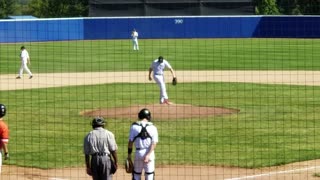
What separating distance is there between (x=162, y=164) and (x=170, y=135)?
10.5ft

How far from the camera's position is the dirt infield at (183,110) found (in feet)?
46.2

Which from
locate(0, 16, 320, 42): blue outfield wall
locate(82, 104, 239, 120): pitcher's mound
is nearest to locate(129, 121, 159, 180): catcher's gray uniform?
locate(82, 104, 239, 120): pitcher's mound

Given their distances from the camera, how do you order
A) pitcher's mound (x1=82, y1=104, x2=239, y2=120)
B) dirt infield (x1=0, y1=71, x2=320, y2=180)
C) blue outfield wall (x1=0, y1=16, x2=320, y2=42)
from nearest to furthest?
dirt infield (x1=0, y1=71, x2=320, y2=180) → pitcher's mound (x1=82, y1=104, x2=239, y2=120) → blue outfield wall (x1=0, y1=16, x2=320, y2=42)

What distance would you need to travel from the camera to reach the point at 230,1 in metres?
60.6

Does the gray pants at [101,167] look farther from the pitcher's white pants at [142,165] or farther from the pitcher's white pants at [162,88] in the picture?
the pitcher's white pants at [162,88]

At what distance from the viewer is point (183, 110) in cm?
2161

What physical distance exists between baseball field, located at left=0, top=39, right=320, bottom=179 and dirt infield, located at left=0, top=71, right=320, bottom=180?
0.15ft

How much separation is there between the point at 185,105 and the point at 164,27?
114 ft

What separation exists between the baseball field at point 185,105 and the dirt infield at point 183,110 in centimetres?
5

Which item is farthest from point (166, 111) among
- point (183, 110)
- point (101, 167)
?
point (101, 167)

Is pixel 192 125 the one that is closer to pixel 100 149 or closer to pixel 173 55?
pixel 100 149

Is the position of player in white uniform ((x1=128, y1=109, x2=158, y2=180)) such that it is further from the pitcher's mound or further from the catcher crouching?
the pitcher's mound

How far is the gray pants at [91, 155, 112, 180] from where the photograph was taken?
35.5ft

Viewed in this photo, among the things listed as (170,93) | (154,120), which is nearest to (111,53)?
(170,93)
